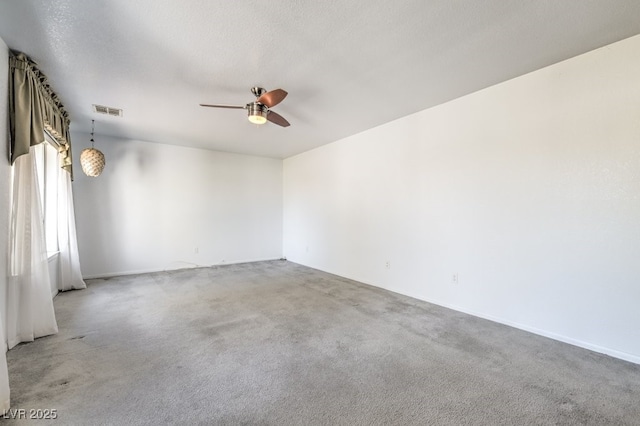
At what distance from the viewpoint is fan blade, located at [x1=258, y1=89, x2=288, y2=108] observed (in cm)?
247

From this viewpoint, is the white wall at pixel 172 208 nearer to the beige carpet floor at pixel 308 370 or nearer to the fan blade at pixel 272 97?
the beige carpet floor at pixel 308 370

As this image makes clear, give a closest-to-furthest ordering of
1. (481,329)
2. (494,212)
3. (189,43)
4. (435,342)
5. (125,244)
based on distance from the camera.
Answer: (189,43) → (435,342) → (481,329) → (494,212) → (125,244)

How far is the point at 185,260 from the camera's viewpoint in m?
5.79

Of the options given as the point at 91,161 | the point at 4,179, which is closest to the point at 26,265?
the point at 4,179

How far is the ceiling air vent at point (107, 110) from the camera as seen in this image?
3614 mm

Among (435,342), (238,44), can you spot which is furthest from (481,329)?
(238,44)

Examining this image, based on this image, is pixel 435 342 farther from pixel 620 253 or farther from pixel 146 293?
pixel 146 293

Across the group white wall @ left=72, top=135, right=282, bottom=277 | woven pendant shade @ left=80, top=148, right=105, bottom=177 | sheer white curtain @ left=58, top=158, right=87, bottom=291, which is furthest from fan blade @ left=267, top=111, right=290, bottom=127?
white wall @ left=72, top=135, right=282, bottom=277

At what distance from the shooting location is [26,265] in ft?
8.25

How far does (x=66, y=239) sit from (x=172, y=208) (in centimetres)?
181

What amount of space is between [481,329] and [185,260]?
5481 millimetres

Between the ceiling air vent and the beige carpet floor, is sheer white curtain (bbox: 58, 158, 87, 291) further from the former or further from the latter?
the ceiling air vent

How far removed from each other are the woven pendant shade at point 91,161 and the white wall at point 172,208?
0.93 metres

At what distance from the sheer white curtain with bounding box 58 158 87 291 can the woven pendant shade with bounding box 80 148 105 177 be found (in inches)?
9.6
